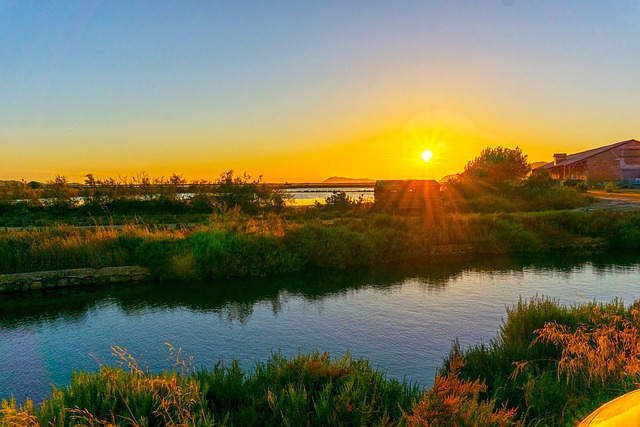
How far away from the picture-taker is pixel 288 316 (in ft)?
35.7

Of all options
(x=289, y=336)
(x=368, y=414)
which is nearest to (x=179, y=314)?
(x=289, y=336)

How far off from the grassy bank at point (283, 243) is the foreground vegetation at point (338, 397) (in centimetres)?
962

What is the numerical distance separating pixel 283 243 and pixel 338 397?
11.7m

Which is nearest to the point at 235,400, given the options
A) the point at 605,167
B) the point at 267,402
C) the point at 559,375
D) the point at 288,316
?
the point at 267,402

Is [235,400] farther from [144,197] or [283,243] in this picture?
[144,197]

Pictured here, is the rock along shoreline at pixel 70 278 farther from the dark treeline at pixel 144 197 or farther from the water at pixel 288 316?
the dark treeline at pixel 144 197

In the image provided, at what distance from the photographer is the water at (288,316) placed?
829 cm

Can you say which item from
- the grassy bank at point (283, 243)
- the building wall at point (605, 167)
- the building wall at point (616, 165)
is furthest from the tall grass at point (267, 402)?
the building wall at point (605, 167)

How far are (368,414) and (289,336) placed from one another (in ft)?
17.2

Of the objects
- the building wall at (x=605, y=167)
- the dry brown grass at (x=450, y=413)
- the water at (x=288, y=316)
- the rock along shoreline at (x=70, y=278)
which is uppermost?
the building wall at (x=605, y=167)

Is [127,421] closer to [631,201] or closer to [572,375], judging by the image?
[572,375]

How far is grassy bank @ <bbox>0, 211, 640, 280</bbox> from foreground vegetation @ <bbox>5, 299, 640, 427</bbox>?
A: 962 centimetres

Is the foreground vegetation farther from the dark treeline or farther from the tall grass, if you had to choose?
the dark treeline

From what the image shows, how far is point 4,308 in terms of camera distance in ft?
39.6
